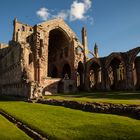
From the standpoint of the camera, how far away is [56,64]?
5872 cm

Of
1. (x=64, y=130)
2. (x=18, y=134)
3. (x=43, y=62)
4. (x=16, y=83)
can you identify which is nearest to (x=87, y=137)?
(x=64, y=130)

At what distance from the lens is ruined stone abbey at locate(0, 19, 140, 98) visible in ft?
134

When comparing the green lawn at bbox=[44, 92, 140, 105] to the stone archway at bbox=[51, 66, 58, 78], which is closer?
the green lawn at bbox=[44, 92, 140, 105]

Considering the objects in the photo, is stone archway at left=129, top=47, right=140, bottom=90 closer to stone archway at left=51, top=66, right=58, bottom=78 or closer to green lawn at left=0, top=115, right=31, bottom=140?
stone archway at left=51, top=66, right=58, bottom=78

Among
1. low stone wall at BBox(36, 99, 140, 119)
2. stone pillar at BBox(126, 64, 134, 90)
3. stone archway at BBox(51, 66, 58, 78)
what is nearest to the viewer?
low stone wall at BBox(36, 99, 140, 119)

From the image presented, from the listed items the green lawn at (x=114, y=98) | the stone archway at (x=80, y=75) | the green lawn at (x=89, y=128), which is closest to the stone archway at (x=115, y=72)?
the stone archway at (x=80, y=75)

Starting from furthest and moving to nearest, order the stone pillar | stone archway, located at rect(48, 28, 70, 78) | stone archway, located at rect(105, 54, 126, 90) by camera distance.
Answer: stone archway, located at rect(48, 28, 70, 78)
stone archway, located at rect(105, 54, 126, 90)
the stone pillar

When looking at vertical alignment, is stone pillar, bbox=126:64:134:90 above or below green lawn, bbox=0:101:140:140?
above

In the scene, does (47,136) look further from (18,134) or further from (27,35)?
(27,35)

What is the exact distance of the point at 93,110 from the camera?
56.2ft

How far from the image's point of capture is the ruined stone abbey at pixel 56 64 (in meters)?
40.9

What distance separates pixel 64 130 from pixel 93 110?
6.48 m

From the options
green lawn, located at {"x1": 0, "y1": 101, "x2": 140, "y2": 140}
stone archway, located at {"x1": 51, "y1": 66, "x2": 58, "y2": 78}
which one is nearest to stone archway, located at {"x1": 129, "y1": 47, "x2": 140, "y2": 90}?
stone archway, located at {"x1": 51, "y1": 66, "x2": 58, "y2": 78}

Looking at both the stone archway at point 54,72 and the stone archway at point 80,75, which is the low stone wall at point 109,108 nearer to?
the stone archway at point 80,75
